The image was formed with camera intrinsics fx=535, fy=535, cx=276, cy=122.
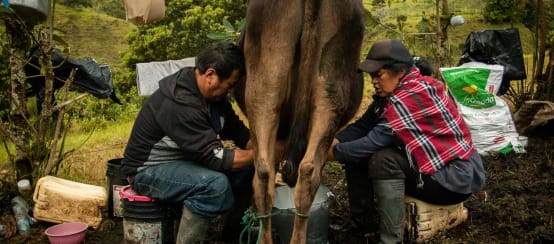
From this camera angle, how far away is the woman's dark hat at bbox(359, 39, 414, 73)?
305cm

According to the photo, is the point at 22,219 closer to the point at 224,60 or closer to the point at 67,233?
the point at 67,233

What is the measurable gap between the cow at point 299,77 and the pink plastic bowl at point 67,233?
4.53ft

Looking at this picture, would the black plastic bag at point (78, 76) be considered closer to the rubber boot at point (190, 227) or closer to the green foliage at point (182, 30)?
the rubber boot at point (190, 227)

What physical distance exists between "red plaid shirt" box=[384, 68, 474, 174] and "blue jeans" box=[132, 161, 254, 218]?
1027mm

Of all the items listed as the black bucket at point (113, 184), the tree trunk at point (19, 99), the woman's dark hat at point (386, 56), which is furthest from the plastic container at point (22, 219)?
the woman's dark hat at point (386, 56)

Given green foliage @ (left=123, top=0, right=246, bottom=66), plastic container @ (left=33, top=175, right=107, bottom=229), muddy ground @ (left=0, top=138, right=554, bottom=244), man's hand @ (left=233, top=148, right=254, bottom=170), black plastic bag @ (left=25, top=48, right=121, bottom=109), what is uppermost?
green foliage @ (left=123, top=0, right=246, bottom=66)

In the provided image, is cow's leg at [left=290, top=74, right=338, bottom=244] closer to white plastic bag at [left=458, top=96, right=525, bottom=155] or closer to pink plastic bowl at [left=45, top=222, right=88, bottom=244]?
pink plastic bowl at [left=45, top=222, right=88, bottom=244]

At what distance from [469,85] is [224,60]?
3.12 meters

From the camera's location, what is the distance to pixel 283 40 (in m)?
2.59

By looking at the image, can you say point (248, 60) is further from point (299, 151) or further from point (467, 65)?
point (467, 65)

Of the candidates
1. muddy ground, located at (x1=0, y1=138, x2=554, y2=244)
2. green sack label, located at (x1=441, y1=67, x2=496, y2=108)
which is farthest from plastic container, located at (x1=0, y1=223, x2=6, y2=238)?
green sack label, located at (x1=441, y1=67, x2=496, y2=108)

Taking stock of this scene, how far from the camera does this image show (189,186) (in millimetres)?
2871

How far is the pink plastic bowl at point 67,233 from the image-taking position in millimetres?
3277

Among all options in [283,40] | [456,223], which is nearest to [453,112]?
[456,223]
